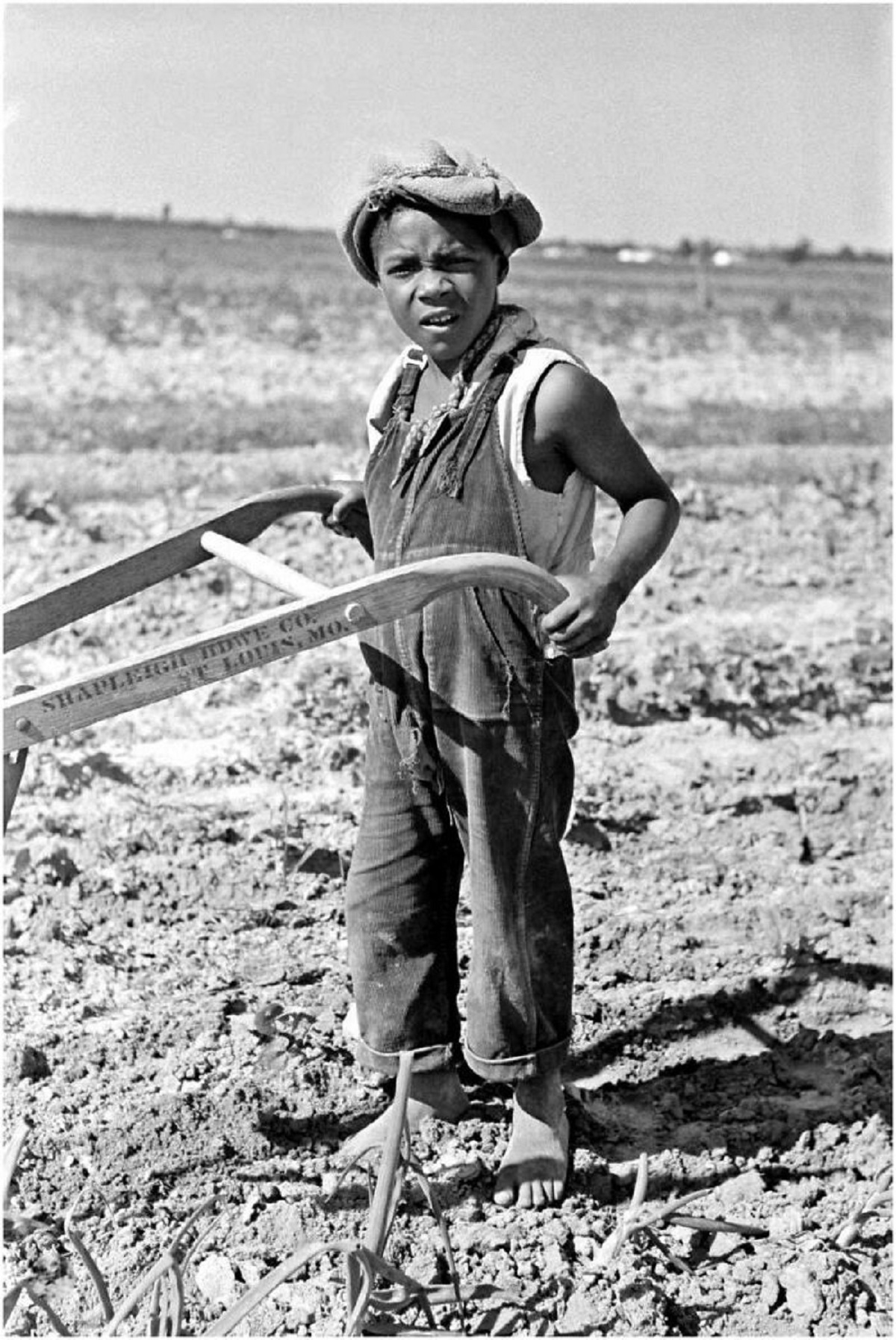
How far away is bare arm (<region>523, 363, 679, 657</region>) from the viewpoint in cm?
244

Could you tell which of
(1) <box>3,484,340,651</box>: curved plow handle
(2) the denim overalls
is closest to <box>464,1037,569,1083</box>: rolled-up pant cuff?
(2) the denim overalls

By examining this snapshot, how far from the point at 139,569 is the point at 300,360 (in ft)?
43.3

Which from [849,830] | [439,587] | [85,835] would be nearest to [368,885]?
[439,587]

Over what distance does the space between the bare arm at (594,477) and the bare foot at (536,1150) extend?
82 cm

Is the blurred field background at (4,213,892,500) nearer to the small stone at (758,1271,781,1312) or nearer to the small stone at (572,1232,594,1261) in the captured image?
the small stone at (572,1232,594,1261)

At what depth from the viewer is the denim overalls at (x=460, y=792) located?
2.57 meters

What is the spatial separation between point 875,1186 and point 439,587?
4.64 feet

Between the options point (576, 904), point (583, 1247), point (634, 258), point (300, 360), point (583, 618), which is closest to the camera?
point (583, 618)

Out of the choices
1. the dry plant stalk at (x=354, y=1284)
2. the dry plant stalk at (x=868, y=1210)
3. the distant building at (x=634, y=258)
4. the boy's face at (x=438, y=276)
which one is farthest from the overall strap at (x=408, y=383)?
the distant building at (x=634, y=258)

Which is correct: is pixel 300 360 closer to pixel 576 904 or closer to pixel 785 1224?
pixel 576 904

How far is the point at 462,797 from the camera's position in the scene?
8.93 feet

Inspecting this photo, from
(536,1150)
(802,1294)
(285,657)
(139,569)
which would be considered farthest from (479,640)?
(802,1294)

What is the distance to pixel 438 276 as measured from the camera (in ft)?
8.25

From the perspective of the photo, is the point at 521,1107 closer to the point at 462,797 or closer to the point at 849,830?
the point at 462,797
